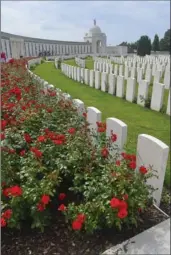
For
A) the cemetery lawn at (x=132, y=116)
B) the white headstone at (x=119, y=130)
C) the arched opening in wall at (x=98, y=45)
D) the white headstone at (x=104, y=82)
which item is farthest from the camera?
the arched opening in wall at (x=98, y=45)

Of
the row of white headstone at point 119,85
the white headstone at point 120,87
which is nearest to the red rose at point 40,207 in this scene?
the row of white headstone at point 119,85

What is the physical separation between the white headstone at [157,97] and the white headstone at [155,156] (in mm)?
3672

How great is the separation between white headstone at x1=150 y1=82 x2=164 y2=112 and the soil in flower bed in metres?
4.20

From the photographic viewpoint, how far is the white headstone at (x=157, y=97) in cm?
580

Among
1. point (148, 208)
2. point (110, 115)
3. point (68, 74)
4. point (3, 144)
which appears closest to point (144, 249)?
point (148, 208)

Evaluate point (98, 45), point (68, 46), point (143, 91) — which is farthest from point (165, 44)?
point (143, 91)

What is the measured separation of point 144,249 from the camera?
1.88 meters

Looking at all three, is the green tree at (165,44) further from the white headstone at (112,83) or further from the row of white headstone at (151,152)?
the row of white headstone at (151,152)

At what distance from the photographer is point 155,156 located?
7.51 feet

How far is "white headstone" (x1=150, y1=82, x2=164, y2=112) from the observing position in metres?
5.80

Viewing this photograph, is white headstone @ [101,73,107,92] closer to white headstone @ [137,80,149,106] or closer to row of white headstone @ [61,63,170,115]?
Answer: row of white headstone @ [61,63,170,115]

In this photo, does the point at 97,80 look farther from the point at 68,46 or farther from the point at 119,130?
the point at 68,46

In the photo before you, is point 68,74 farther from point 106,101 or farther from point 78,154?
point 78,154

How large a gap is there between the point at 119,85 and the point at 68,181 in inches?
216
